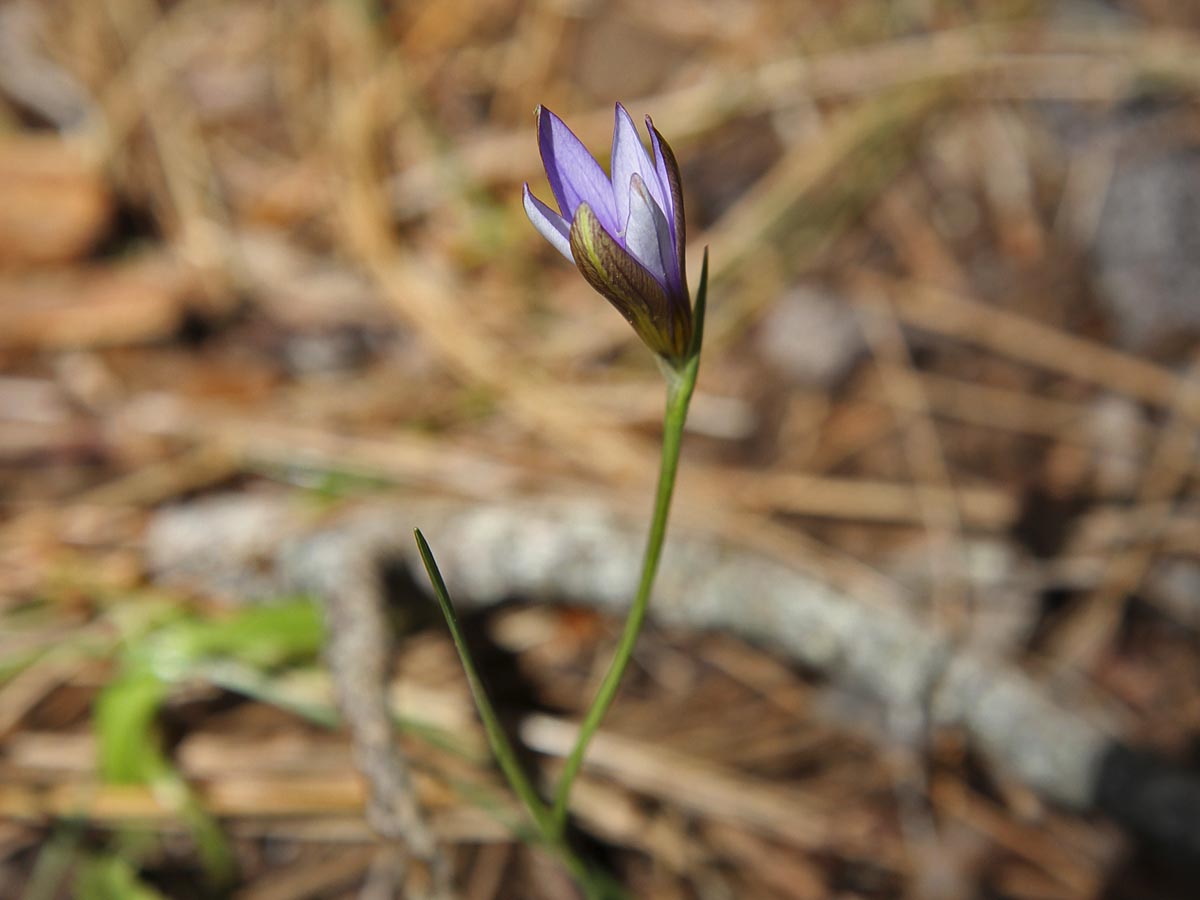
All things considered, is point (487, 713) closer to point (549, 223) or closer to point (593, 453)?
point (549, 223)

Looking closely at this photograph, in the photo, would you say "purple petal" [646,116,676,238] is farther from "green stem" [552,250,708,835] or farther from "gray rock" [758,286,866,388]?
"gray rock" [758,286,866,388]

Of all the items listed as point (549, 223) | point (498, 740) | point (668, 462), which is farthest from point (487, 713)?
point (549, 223)

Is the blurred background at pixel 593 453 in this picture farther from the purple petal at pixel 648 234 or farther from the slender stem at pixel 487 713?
the purple petal at pixel 648 234

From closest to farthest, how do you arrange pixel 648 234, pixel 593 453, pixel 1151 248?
pixel 648 234, pixel 593 453, pixel 1151 248

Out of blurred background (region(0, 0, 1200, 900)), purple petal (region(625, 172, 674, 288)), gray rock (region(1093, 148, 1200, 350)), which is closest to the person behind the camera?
purple petal (region(625, 172, 674, 288))

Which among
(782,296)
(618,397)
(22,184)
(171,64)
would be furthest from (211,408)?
(782,296)

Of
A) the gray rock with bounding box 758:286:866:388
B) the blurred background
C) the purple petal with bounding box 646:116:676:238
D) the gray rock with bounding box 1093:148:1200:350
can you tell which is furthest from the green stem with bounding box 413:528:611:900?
the gray rock with bounding box 1093:148:1200:350
